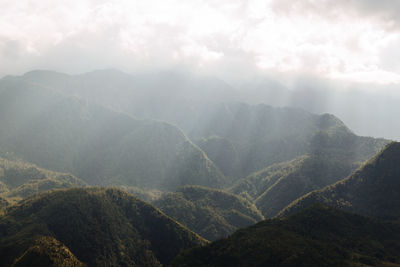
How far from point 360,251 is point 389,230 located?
40.8 meters

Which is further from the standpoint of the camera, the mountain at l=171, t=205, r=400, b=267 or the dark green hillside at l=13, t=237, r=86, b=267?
the dark green hillside at l=13, t=237, r=86, b=267

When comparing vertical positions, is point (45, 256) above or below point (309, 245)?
below

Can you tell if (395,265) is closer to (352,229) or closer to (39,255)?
(352,229)

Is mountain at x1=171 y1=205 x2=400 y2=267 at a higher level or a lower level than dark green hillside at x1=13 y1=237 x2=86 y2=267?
higher

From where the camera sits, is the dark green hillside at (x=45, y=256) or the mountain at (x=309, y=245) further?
the dark green hillside at (x=45, y=256)

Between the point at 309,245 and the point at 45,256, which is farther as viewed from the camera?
the point at 309,245

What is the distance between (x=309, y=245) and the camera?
158 meters

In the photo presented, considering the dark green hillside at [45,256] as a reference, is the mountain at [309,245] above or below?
above

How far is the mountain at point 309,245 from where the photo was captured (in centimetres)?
14509

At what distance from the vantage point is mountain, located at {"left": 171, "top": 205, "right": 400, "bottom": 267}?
5712 inches

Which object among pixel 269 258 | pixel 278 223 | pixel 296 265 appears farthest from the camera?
pixel 278 223

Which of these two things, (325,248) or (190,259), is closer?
(325,248)

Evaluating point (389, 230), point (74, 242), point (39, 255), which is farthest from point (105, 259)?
point (389, 230)

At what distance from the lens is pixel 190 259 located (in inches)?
6767
